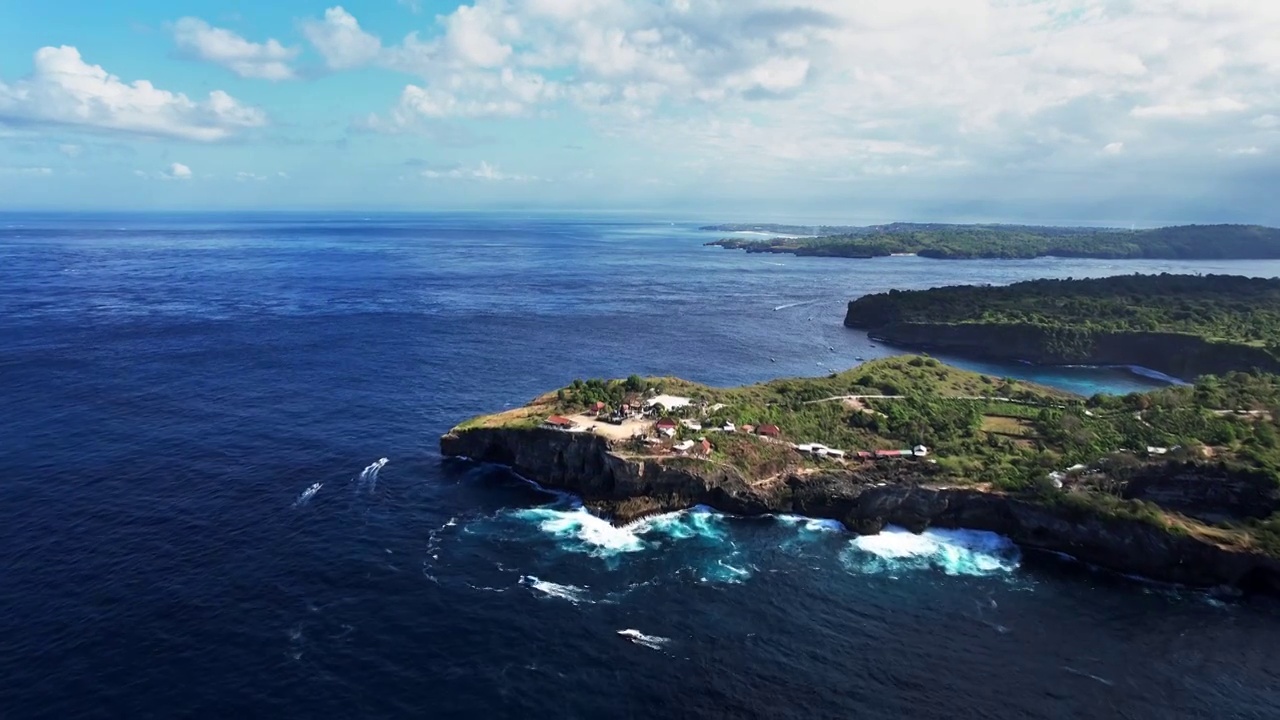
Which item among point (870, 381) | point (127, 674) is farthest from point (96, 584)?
point (870, 381)

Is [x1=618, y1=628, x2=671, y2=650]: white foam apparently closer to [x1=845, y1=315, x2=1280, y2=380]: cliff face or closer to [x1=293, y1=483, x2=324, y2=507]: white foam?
[x1=293, y1=483, x2=324, y2=507]: white foam

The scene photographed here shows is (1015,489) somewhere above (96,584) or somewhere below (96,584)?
above

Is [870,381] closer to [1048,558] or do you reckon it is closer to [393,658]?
[1048,558]

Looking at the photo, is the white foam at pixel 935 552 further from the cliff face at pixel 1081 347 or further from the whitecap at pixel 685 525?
the cliff face at pixel 1081 347

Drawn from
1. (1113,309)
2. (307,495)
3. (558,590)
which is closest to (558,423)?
(558,590)

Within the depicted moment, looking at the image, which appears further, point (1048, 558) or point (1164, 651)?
point (1048, 558)

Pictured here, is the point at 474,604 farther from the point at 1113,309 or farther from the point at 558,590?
the point at 1113,309

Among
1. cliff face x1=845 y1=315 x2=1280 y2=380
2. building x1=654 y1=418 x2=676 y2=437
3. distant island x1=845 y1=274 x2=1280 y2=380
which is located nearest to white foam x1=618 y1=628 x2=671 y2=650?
building x1=654 y1=418 x2=676 y2=437
